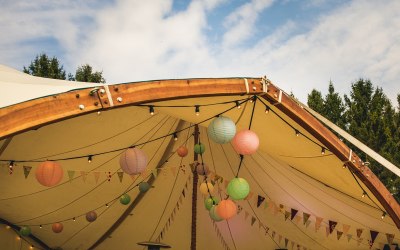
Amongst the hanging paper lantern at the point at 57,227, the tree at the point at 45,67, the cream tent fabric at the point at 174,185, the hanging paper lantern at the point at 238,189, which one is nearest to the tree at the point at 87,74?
the tree at the point at 45,67

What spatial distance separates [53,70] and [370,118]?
15.3 metres

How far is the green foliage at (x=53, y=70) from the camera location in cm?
1850

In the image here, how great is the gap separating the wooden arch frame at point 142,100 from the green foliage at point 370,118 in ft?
41.7

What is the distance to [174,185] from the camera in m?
7.33

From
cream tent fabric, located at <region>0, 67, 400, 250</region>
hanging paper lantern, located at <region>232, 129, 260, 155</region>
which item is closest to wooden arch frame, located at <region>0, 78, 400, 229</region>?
cream tent fabric, located at <region>0, 67, 400, 250</region>

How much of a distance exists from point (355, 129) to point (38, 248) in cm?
1419

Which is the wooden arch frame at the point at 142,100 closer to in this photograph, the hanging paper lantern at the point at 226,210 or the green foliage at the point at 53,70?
the hanging paper lantern at the point at 226,210

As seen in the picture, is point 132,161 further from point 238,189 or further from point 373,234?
point 373,234

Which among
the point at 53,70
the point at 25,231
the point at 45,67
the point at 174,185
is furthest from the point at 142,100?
the point at 45,67

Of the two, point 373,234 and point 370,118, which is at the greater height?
point 370,118

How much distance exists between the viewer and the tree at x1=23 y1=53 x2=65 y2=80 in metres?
18.4

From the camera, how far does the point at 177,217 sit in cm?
773

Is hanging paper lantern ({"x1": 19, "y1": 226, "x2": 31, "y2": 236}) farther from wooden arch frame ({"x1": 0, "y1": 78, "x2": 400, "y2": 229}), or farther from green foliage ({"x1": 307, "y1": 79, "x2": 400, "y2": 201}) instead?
green foliage ({"x1": 307, "y1": 79, "x2": 400, "y2": 201})

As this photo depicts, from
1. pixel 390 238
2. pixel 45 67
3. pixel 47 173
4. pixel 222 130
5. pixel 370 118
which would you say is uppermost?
pixel 45 67
